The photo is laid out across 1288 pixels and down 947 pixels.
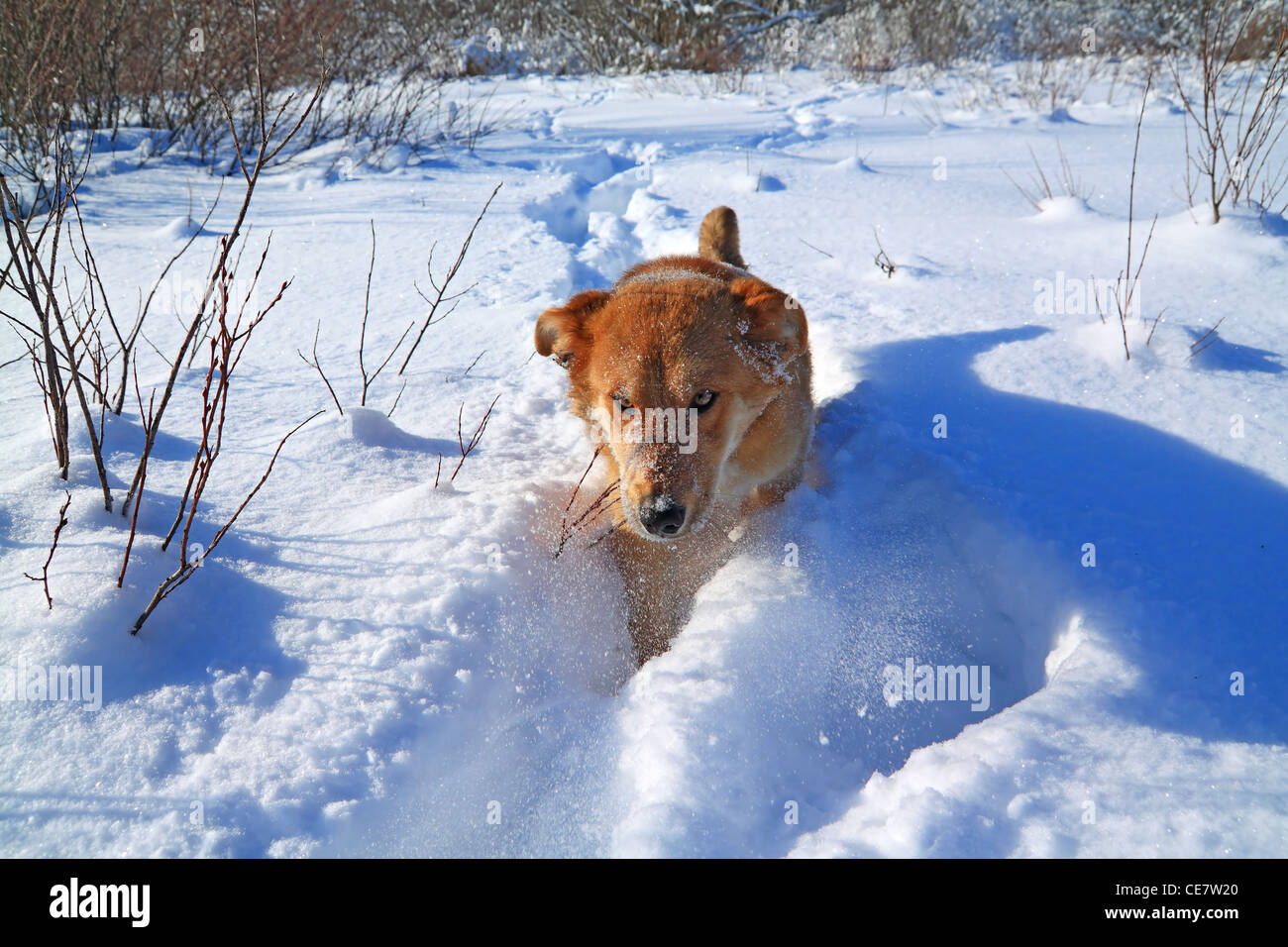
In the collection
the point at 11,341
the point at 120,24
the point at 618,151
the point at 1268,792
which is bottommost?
the point at 1268,792

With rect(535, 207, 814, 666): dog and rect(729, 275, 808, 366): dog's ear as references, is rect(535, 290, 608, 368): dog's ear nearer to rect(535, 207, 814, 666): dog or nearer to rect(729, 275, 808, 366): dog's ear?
rect(535, 207, 814, 666): dog

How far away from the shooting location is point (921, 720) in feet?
8.18

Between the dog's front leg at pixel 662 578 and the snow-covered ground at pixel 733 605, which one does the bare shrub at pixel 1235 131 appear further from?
the dog's front leg at pixel 662 578

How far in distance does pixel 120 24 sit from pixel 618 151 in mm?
5006

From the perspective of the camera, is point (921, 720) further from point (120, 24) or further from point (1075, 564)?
point (120, 24)

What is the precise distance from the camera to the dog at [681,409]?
2729 millimetres

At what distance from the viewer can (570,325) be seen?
3131 millimetres

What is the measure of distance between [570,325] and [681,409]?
2.29 feet

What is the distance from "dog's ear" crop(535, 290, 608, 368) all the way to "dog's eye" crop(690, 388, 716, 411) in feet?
2.03

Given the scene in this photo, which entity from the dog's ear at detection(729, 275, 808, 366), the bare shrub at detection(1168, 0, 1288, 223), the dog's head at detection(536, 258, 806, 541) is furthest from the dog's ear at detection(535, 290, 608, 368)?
the bare shrub at detection(1168, 0, 1288, 223)

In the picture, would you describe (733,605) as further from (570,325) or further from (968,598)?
(570,325)

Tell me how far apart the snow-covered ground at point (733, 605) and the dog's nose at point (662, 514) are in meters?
0.45

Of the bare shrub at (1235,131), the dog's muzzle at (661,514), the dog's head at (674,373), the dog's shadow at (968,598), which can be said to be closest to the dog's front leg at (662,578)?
the dog's shadow at (968,598)

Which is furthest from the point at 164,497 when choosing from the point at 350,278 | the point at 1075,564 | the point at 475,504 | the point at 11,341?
the point at 1075,564
